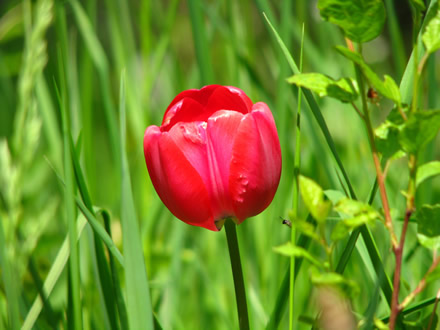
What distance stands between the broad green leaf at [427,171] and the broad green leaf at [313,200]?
0.21 feet

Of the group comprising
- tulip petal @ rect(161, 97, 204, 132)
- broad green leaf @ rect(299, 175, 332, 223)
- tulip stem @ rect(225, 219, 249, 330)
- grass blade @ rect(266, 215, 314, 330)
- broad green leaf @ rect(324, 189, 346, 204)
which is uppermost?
tulip petal @ rect(161, 97, 204, 132)

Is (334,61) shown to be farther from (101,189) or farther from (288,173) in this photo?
(101,189)

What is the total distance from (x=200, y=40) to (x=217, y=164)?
0.24 meters

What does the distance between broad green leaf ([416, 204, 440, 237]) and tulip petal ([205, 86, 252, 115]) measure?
0.61 feet

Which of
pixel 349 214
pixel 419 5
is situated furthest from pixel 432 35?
pixel 349 214

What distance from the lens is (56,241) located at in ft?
3.00

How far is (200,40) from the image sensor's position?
658 millimetres

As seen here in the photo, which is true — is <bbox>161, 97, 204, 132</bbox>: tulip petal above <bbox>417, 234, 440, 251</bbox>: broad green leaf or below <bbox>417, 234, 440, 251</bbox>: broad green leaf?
above

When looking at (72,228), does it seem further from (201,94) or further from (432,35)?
(432,35)

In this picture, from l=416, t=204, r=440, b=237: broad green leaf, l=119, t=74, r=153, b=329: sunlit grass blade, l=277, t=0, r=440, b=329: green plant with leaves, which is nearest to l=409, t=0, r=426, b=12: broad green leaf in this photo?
l=277, t=0, r=440, b=329: green plant with leaves

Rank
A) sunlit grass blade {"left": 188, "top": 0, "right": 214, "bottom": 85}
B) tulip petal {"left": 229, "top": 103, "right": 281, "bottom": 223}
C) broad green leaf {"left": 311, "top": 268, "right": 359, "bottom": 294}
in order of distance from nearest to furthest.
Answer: broad green leaf {"left": 311, "top": 268, "right": 359, "bottom": 294} < tulip petal {"left": 229, "top": 103, "right": 281, "bottom": 223} < sunlit grass blade {"left": 188, "top": 0, "right": 214, "bottom": 85}

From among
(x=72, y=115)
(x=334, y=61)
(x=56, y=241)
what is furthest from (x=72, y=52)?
(x=334, y=61)

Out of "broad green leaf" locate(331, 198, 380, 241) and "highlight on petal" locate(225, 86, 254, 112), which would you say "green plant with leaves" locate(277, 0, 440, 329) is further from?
"highlight on petal" locate(225, 86, 254, 112)

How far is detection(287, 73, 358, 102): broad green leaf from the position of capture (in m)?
0.38
